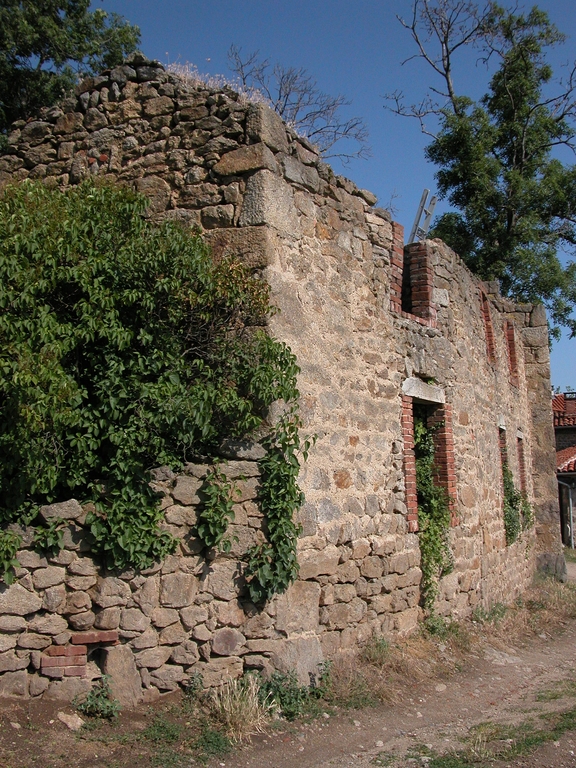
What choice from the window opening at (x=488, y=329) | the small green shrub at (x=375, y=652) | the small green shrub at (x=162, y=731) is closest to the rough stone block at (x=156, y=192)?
the small green shrub at (x=162, y=731)

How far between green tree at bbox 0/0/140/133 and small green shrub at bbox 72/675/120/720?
11.4 metres

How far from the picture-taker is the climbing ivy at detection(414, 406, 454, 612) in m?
7.29

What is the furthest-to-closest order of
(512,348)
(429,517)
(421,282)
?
1. (512,348)
2. (421,282)
3. (429,517)

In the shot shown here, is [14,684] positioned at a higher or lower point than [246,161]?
lower

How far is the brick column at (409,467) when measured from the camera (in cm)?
709

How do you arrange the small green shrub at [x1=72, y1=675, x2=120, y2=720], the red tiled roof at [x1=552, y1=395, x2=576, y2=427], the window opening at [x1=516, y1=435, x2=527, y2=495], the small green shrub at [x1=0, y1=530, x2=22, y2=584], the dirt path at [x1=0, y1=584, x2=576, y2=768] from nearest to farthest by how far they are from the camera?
the dirt path at [x1=0, y1=584, x2=576, y2=768]
the small green shrub at [x1=0, y1=530, x2=22, y2=584]
the small green shrub at [x1=72, y1=675, x2=120, y2=720]
the window opening at [x1=516, y1=435, x2=527, y2=495]
the red tiled roof at [x1=552, y1=395, x2=576, y2=427]

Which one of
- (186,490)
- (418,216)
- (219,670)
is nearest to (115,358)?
(186,490)

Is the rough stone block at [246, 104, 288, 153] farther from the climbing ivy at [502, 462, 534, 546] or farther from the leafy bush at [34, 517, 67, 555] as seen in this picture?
the climbing ivy at [502, 462, 534, 546]

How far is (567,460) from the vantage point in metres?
24.6

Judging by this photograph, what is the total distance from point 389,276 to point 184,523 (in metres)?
3.49

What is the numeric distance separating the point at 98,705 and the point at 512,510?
7.86 m

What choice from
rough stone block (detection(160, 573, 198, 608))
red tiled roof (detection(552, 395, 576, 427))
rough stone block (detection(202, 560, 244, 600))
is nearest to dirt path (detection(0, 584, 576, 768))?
rough stone block (detection(160, 573, 198, 608))

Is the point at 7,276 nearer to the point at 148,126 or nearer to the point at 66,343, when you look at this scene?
the point at 66,343

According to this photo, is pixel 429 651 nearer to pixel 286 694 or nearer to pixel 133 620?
pixel 286 694
